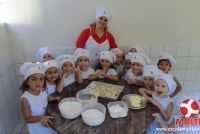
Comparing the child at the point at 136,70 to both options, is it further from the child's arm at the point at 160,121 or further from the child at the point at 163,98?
the child's arm at the point at 160,121

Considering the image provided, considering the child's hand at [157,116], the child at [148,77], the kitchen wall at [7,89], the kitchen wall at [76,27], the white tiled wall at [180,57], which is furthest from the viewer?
the white tiled wall at [180,57]

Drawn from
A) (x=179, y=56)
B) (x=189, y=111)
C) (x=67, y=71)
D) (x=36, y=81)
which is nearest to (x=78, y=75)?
(x=67, y=71)

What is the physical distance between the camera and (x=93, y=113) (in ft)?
3.89

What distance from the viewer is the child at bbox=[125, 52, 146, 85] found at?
5.39ft

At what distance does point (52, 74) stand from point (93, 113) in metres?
0.46

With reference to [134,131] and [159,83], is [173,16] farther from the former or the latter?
[134,131]

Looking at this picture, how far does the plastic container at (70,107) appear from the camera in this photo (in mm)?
1175

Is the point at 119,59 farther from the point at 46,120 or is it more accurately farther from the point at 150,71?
the point at 46,120

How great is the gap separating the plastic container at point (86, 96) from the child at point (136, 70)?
380 millimetres

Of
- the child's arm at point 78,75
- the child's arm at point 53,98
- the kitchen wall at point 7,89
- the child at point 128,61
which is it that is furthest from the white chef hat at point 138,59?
the kitchen wall at point 7,89

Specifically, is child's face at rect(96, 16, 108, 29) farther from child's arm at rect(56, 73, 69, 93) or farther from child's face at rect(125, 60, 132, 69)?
child's arm at rect(56, 73, 69, 93)

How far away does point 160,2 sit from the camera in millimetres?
2043

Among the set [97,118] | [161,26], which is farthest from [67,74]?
[161,26]

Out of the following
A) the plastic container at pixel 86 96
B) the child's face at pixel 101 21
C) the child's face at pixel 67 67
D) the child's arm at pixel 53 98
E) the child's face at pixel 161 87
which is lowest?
the child's arm at pixel 53 98
